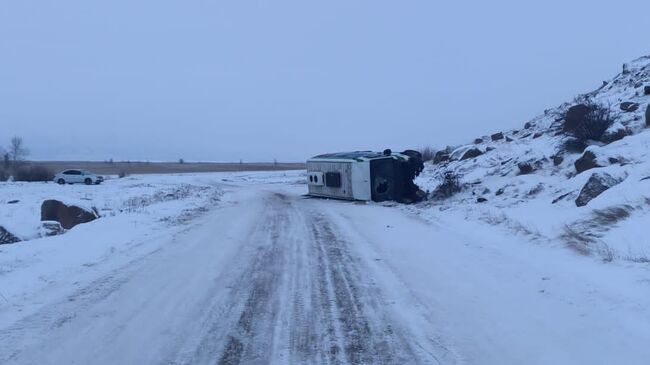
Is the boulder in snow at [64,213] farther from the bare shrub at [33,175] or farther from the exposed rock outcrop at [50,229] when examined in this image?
the bare shrub at [33,175]

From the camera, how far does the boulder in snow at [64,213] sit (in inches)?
842

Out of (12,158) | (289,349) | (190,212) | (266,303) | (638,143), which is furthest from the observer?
(12,158)

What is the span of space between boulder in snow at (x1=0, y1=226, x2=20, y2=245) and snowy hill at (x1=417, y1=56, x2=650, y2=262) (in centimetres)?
1258

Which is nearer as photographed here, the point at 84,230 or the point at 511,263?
the point at 511,263

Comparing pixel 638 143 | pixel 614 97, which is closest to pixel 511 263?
pixel 638 143

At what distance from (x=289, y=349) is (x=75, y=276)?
4.93 meters

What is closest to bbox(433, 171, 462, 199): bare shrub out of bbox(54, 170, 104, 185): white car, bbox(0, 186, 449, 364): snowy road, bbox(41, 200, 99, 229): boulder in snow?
bbox(41, 200, 99, 229): boulder in snow

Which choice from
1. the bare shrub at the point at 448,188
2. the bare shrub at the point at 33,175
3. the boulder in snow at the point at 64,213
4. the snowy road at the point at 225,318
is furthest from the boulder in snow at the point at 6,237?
the bare shrub at the point at 33,175

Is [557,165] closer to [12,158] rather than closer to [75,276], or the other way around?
[75,276]

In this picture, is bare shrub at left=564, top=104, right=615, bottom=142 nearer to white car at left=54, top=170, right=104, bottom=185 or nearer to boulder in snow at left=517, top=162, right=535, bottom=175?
boulder in snow at left=517, top=162, right=535, bottom=175

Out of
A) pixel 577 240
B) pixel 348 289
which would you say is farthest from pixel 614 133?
pixel 348 289

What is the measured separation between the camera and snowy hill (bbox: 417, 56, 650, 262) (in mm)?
11578

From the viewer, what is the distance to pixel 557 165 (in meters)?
22.7

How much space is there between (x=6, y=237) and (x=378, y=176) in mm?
17001
